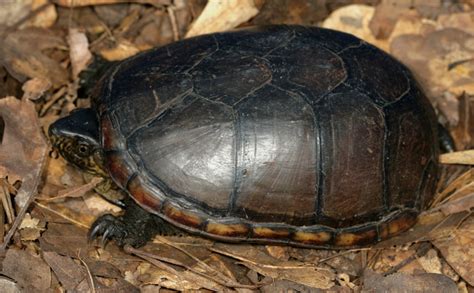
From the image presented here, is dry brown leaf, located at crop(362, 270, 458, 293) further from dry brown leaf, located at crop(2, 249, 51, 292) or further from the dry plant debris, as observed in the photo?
dry brown leaf, located at crop(2, 249, 51, 292)

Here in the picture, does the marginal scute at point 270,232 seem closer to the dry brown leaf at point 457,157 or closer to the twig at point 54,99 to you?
the dry brown leaf at point 457,157

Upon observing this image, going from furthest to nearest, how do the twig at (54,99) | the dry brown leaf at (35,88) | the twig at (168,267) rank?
the twig at (54,99) → the dry brown leaf at (35,88) → the twig at (168,267)

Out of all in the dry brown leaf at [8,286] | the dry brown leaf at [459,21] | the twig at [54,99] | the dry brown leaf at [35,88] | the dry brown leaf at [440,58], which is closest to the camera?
the dry brown leaf at [8,286]

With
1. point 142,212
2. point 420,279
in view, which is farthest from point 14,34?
point 420,279

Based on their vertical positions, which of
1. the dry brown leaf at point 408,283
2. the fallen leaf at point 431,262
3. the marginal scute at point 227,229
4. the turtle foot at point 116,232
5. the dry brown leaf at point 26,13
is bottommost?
the fallen leaf at point 431,262

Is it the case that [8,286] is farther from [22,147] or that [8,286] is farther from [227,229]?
[227,229]

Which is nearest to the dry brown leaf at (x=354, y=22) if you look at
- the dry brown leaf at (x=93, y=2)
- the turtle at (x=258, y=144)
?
the turtle at (x=258, y=144)

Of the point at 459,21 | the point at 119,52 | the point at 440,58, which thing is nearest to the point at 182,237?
the point at 119,52

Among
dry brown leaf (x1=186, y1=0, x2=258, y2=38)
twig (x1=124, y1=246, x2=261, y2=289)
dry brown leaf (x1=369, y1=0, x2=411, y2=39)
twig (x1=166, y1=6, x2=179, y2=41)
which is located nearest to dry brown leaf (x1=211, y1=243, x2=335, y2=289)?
twig (x1=124, y1=246, x2=261, y2=289)
